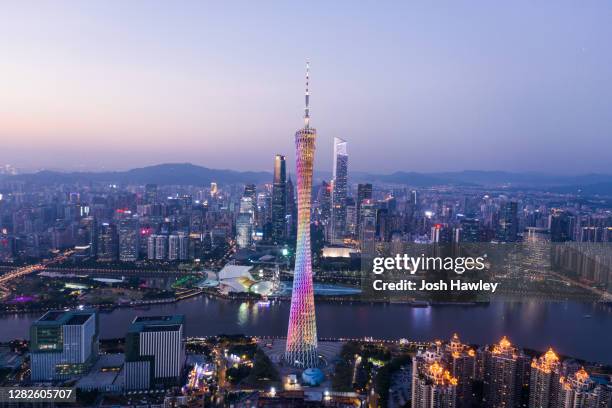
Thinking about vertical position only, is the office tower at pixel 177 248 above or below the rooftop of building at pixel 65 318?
below

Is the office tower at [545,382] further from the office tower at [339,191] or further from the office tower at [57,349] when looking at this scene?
the office tower at [339,191]

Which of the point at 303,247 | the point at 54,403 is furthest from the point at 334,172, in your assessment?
the point at 54,403

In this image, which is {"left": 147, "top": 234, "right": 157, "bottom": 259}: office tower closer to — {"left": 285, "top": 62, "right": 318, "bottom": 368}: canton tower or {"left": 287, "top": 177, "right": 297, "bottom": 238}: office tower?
{"left": 287, "top": 177, "right": 297, "bottom": 238}: office tower

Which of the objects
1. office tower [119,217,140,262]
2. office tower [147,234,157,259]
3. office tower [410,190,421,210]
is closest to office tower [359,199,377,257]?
office tower [410,190,421,210]

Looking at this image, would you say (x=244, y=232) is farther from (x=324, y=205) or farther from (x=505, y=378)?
(x=505, y=378)

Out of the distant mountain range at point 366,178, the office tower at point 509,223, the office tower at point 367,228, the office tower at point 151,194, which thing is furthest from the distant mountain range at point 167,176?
the office tower at point 509,223

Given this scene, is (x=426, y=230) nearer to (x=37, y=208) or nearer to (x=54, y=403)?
(x=54, y=403)
